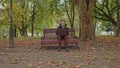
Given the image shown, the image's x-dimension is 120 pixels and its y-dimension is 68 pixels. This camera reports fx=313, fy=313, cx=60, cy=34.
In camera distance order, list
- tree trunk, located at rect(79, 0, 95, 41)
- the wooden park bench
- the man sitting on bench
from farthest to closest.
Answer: tree trunk, located at rect(79, 0, 95, 41) → the wooden park bench → the man sitting on bench

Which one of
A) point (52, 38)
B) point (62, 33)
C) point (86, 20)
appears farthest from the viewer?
point (86, 20)

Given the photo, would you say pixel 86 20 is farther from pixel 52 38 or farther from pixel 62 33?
pixel 62 33

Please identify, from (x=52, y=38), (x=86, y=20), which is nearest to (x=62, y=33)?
(x=52, y=38)

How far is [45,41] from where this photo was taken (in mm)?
17828

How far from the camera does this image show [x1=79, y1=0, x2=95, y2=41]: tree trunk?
22681 millimetres

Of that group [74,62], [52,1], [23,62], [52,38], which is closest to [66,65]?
[74,62]

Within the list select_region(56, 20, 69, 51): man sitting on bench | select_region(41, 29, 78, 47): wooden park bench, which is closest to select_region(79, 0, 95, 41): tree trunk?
select_region(41, 29, 78, 47): wooden park bench

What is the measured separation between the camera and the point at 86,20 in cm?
2317

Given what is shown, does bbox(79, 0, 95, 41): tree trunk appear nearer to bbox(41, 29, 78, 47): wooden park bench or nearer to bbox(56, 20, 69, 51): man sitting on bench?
bbox(41, 29, 78, 47): wooden park bench

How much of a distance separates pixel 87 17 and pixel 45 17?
3206cm

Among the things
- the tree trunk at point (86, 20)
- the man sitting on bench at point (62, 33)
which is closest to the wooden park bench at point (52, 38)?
the man sitting on bench at point (62, 33)

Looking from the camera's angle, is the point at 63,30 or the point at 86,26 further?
the point at 86,26

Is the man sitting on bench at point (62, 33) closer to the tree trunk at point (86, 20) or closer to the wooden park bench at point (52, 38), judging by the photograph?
the wooden park bench at point (52, 38)

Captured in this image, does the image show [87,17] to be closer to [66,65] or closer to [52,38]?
[52,38]
